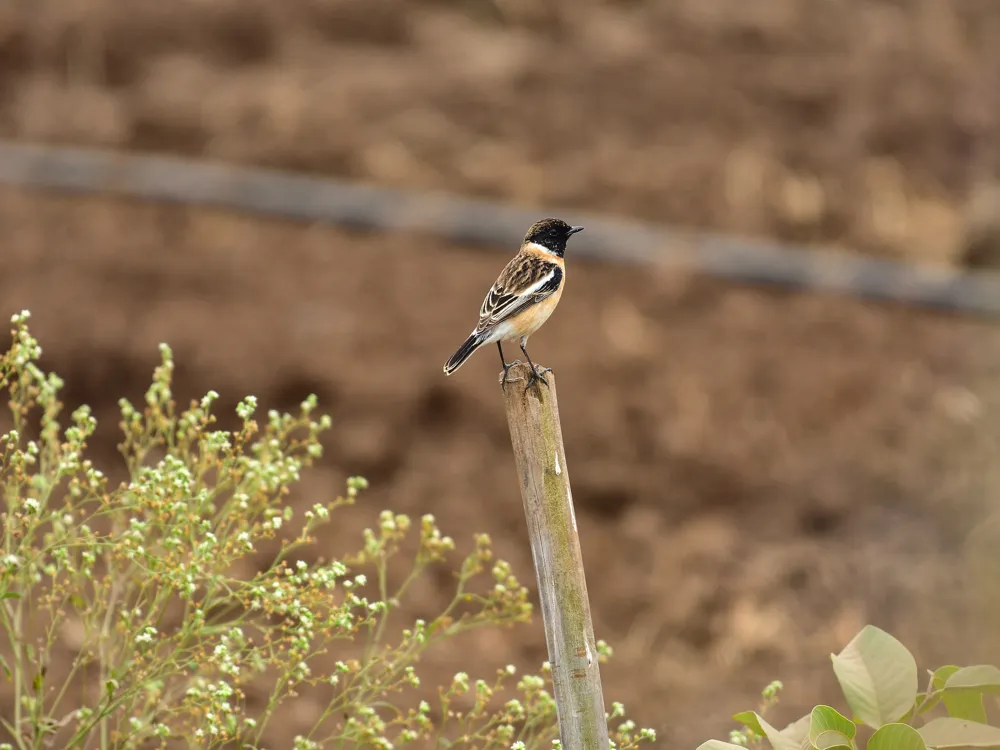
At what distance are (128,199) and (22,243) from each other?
0.77 m

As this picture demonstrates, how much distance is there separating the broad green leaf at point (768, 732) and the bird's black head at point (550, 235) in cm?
152

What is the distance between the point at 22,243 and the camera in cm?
793

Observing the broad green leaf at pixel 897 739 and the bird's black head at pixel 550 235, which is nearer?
the broad green leaf at pixel 897 739

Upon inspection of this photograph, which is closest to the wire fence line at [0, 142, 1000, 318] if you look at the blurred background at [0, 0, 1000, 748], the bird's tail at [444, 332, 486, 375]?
the blurred background at [0, 0, 1000, 748]

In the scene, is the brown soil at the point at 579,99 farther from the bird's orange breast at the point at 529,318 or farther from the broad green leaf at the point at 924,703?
the broad green leaf at the point at 924,703

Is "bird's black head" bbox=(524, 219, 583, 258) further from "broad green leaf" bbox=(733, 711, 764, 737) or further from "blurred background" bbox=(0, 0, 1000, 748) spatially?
"blurred background" bbox=(0, 0, 1000, 748)

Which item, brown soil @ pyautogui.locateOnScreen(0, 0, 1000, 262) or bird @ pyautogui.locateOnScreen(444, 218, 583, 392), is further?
brown soil @ pyautogui.locateOnScreen(0, 0, 1000, 262)

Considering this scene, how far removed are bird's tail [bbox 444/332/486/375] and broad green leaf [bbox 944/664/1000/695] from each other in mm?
1356

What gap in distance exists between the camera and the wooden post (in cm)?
285

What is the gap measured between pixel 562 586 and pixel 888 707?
739 millimetres

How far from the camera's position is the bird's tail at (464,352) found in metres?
3.36

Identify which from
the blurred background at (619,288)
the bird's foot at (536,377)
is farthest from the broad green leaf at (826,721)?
the blurred background at (619,288)

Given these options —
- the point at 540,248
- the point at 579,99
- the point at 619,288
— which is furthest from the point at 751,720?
the point at 579,99

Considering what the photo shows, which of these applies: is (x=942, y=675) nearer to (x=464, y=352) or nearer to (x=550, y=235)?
(x=464, y=352)
